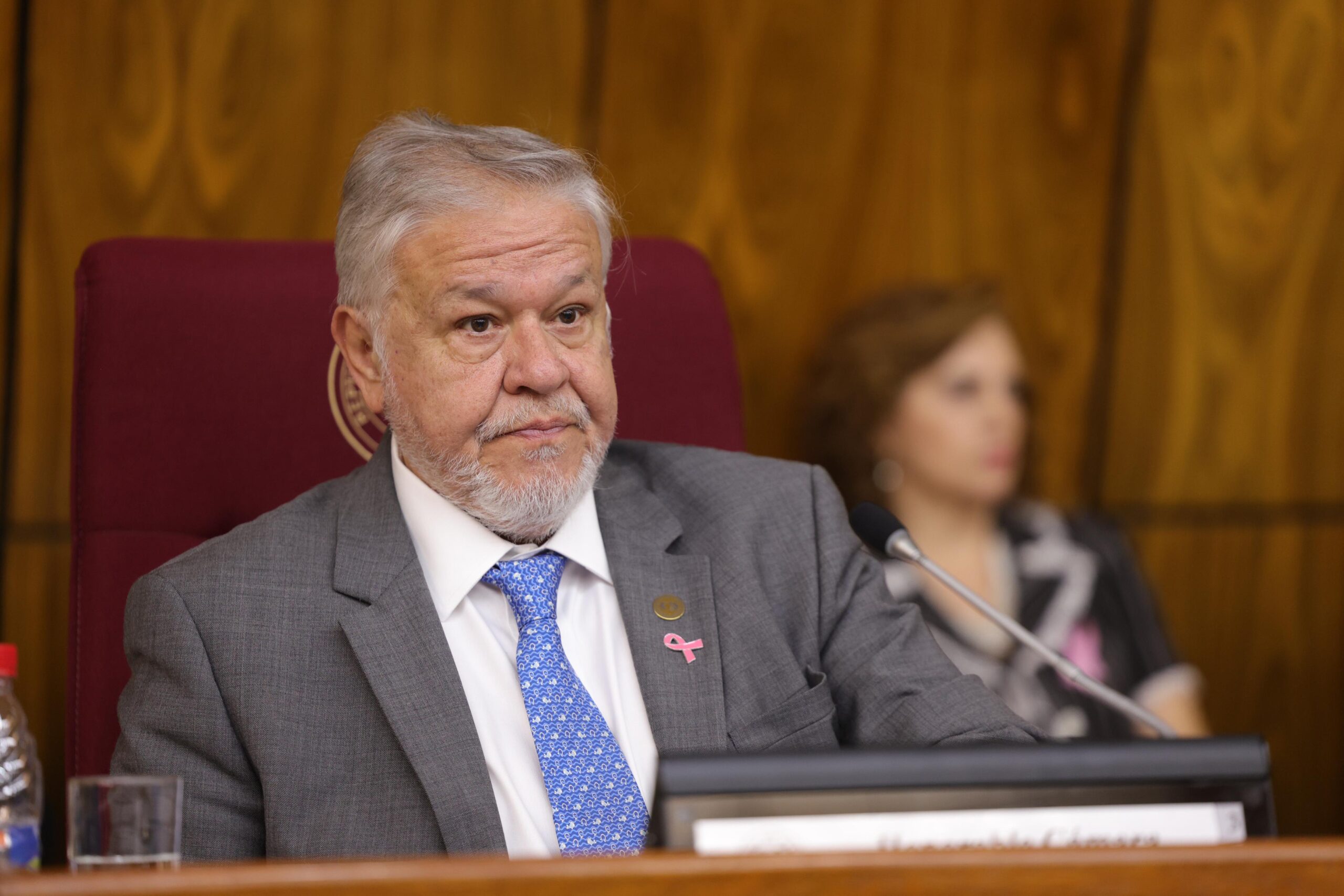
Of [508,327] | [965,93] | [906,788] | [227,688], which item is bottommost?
[227,688]

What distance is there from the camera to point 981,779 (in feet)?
2.95

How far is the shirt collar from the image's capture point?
1517 mm

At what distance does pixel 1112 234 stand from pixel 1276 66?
499 mm

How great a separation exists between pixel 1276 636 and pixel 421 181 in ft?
8.11

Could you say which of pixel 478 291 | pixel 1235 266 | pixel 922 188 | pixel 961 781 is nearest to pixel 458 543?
pixel 478 291

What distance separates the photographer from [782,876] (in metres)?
0.80

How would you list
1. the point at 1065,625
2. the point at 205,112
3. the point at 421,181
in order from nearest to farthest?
the point at 421,181
the point at 205,112
the point at 1065,625

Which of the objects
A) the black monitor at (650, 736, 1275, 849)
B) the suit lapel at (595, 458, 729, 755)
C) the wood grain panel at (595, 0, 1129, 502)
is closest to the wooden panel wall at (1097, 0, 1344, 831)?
the wood grain panel at (595, 0, 1129, 502)

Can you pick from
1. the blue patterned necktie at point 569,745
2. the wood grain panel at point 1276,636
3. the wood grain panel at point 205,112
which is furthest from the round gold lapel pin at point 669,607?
the wood grain panel at point 1276,636

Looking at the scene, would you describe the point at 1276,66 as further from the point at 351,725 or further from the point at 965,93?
the point at 351,725

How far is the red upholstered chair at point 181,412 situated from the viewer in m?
1.59

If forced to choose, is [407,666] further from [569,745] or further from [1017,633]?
[1017,633]

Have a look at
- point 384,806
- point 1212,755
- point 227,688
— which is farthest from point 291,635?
point 1212,755

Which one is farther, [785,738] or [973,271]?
[973,271]
